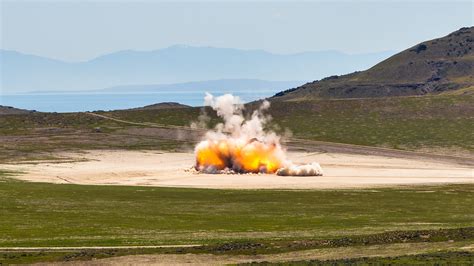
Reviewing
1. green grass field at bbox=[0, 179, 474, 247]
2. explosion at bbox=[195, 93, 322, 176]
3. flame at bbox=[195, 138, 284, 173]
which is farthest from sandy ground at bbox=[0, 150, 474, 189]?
green grass field at bbox=[0, 179, 474, 247]

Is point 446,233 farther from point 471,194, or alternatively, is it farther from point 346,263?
point 471,194

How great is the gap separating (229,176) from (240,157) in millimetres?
7543

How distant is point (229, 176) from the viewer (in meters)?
131

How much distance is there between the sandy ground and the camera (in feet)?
396

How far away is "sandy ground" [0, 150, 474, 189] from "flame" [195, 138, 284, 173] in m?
3.54

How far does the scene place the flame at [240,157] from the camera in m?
137

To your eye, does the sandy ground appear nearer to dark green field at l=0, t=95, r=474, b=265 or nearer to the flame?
the flame

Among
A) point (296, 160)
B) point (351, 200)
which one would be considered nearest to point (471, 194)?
point (351, 200)

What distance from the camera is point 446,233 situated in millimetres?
66000

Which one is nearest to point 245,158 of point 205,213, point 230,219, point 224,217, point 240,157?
point 240,157

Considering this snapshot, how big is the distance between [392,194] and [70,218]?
133 feet

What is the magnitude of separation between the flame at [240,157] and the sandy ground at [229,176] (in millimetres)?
3544

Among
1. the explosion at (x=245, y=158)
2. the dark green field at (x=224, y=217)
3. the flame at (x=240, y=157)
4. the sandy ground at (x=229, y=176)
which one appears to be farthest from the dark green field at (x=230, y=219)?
the flame at (x=240, y=157)

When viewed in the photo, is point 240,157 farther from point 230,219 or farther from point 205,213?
point 230,219
